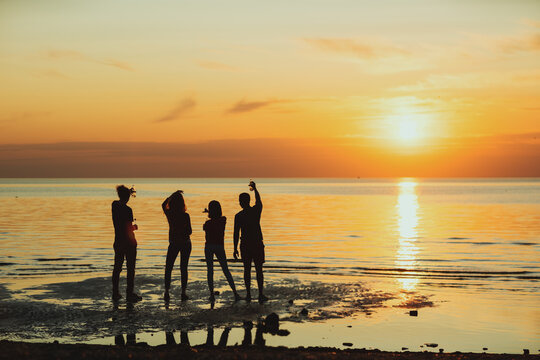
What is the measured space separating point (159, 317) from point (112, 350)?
144 inches

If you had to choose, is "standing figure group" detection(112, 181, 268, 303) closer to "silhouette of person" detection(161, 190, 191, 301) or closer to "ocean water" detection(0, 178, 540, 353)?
"silhouette of person" detection(161, 190, 191, 301)

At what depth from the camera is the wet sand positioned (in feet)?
28.4

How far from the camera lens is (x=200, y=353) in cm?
904

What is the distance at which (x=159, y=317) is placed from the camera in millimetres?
12820

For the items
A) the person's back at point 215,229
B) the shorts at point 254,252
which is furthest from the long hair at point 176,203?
the shorts at point 254,252

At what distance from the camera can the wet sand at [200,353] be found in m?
8.65

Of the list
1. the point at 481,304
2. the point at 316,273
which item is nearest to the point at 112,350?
the point at 481,304

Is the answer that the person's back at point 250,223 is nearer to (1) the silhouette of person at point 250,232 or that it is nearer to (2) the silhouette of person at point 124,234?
(1) the silhouette of person at point 250,232

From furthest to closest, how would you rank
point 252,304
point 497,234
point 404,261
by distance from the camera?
point 497,234, point 404,261, point 252,304

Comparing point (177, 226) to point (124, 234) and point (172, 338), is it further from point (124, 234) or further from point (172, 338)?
point (172, 338)

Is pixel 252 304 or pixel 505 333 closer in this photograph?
pixel 505 333

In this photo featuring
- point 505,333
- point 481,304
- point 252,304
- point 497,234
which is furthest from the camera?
point 497,234

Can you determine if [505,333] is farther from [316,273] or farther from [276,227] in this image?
[276,227]

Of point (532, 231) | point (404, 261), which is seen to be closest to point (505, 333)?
point (404, 261)
